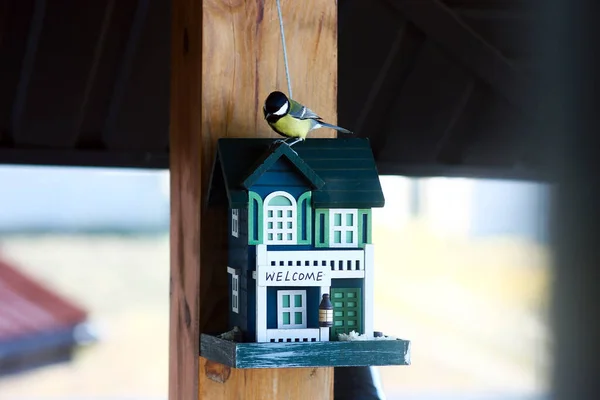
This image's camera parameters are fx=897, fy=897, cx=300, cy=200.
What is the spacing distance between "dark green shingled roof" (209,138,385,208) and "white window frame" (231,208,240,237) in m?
0.02

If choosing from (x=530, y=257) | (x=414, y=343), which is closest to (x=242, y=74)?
(x=530, y=257)

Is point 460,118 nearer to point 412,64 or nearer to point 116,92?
point 412,64

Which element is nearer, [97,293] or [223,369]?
[223,369]

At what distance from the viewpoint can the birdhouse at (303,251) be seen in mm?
1083

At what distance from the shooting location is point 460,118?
9.61ft

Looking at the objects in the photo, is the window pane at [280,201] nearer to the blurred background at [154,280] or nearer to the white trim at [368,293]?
the white trim at [368,293]

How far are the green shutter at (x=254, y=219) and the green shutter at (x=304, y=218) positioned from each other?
1.9 inches

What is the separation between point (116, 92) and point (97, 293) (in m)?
0.99

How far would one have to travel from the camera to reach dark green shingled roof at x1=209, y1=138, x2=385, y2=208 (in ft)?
3.59

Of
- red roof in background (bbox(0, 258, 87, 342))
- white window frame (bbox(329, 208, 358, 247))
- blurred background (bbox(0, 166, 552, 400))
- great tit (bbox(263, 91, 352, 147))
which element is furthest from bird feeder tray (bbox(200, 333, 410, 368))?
red roof in background (bbox(0, 258, 87, 342))

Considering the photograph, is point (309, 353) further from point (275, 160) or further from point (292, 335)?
point (275, 160)

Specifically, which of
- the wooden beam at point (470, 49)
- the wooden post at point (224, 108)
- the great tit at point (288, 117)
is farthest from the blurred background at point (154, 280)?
the great tit at point (288, 117)

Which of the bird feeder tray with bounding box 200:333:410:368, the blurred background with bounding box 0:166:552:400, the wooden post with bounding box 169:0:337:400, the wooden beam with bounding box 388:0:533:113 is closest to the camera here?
the bird feeder tray with bounding box 200:333:410:368

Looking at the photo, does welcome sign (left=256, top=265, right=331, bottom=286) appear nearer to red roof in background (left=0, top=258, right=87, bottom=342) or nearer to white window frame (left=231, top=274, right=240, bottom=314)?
white window frame (left=231, top=274, right=240, bottom=314)
